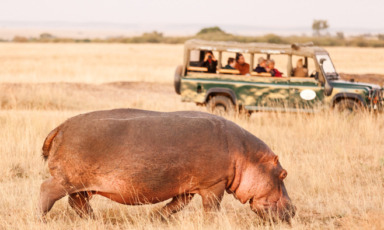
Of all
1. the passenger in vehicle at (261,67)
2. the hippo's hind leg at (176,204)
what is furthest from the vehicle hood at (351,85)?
the hippo's hind leg at (176,204)

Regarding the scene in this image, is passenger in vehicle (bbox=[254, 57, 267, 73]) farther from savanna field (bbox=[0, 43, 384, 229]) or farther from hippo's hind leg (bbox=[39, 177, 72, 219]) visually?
hippo's hind leg (bbox=[39, 177, 72, 219])

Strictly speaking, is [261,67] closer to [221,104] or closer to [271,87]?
[271,87]

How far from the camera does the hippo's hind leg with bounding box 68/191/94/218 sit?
6063 mm

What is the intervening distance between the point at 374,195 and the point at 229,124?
2498mm

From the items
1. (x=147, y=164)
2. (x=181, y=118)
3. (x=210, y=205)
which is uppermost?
(x=181, y=118)

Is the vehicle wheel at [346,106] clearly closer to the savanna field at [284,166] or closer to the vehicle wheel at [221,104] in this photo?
the savanna field at [284,166]

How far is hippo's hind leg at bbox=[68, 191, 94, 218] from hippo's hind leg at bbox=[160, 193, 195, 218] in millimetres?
734

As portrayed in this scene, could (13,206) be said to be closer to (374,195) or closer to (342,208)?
(342,208)

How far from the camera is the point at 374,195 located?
24.2ft

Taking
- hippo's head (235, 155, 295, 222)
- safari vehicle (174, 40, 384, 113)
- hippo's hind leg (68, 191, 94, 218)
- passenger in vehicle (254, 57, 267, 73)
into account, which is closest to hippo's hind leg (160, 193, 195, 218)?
hippo's head (235, 155, 295, 222)

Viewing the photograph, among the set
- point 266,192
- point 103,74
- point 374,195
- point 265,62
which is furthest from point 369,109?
point 103,74

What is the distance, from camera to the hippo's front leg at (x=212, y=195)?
5695mm

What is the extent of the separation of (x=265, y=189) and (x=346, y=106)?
334 inches

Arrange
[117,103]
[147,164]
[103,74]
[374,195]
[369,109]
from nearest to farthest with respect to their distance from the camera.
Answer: [147,164] → [374,195] → [369,109] → [117,103] → [103,74]
